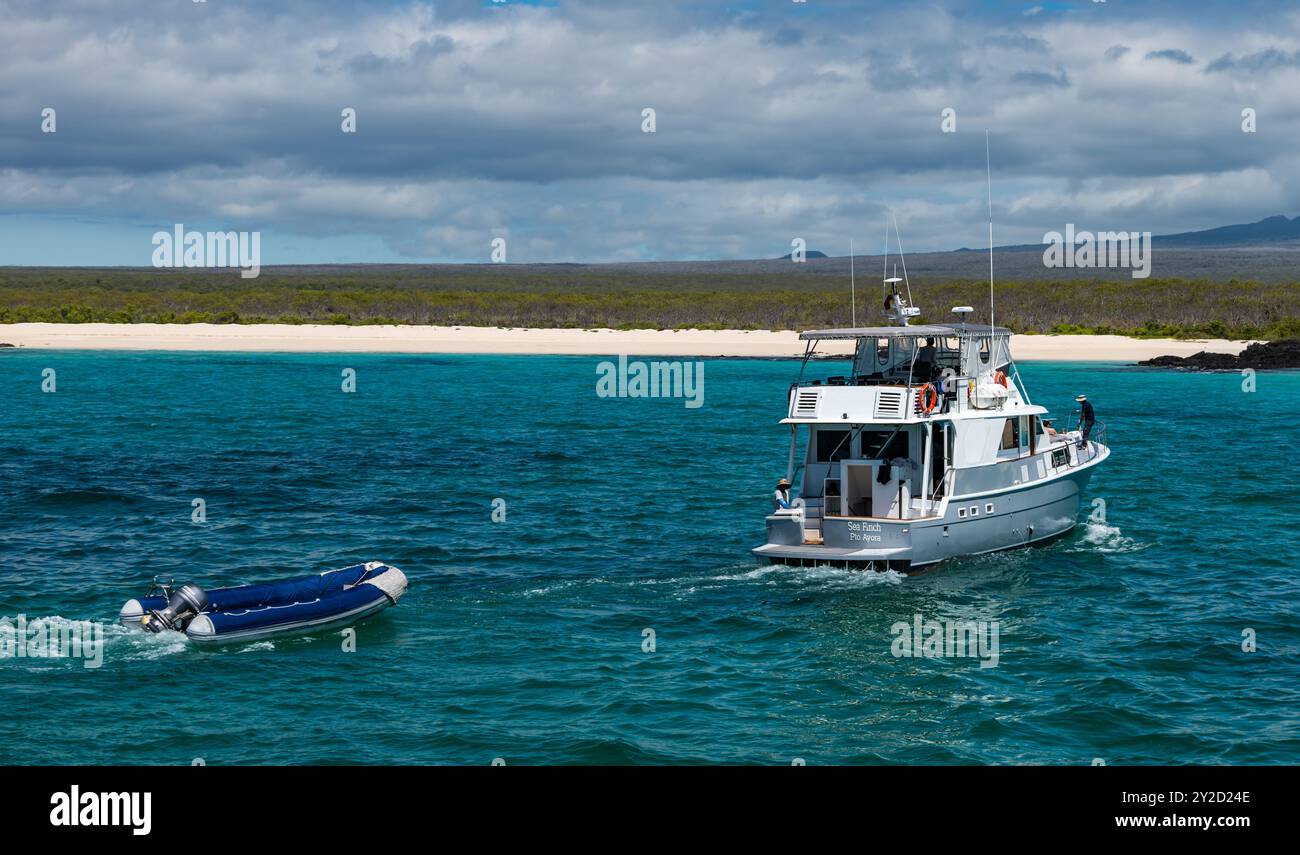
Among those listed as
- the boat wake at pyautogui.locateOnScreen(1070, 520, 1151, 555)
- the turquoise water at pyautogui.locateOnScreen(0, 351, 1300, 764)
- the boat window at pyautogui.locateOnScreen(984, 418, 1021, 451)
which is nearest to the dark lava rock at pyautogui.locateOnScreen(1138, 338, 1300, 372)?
the turquoise water at pyautogui.locateOnScreen(0, 351, 1300, 764)

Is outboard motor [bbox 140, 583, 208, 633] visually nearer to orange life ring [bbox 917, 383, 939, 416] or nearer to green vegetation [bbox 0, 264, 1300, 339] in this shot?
orange life ring [bbox 917, 383, 939, 416]

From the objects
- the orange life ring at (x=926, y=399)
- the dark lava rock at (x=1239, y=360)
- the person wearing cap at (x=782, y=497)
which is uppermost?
the dark lava rock at (x=1239, y=360)

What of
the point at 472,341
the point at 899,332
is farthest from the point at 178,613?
the point at 472,341

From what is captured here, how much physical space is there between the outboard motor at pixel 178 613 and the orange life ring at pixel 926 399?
47.6 ft

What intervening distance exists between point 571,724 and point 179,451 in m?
33.4

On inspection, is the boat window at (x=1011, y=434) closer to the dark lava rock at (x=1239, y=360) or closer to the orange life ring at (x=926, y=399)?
the orange life ring at (x=926, y=399)

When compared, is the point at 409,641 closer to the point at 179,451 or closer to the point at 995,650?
the point at 995,650

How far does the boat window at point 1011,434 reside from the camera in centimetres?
2966

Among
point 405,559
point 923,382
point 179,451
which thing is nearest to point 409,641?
point 405,559

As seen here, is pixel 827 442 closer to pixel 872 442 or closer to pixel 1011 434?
pixel 872 442

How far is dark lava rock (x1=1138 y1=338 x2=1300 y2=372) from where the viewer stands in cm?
8738

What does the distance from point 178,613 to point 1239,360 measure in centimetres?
8275

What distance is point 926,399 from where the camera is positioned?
90.1 ft

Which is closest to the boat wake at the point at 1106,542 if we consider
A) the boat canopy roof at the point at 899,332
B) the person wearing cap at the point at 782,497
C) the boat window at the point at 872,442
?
the boat window at the point at 872,442
